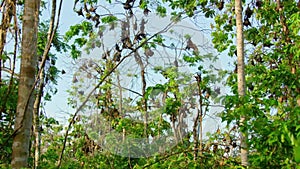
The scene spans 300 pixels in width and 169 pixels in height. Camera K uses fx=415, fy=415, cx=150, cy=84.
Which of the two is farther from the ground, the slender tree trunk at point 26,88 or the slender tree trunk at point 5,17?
the slender tree trunk at point 5,17

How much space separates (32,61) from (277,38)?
14.7 ft

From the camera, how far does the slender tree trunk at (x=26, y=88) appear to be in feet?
7.16

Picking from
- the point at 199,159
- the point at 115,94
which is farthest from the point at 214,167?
the point at 115,94

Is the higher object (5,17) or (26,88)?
(5,17)

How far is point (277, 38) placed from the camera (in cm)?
598

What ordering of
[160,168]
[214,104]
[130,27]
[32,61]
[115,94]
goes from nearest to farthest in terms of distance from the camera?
[32,61]
[160,168]
[214,104]
[130,27]
[115,94]

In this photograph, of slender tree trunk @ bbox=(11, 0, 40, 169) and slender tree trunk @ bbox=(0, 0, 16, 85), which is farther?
slender tree trunk @ bbox=(0, 0, 16, 85)

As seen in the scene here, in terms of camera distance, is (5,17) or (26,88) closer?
(26,88)

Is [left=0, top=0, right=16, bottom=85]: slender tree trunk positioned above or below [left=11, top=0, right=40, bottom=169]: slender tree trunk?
above

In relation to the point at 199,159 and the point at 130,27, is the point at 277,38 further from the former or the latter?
the point at 199,159

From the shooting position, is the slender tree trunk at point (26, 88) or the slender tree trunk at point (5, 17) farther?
the slender tree trunk at point (5, 17)

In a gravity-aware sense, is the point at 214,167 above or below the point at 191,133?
below

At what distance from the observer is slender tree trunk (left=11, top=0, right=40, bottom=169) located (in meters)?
2.18

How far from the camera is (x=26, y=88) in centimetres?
227
